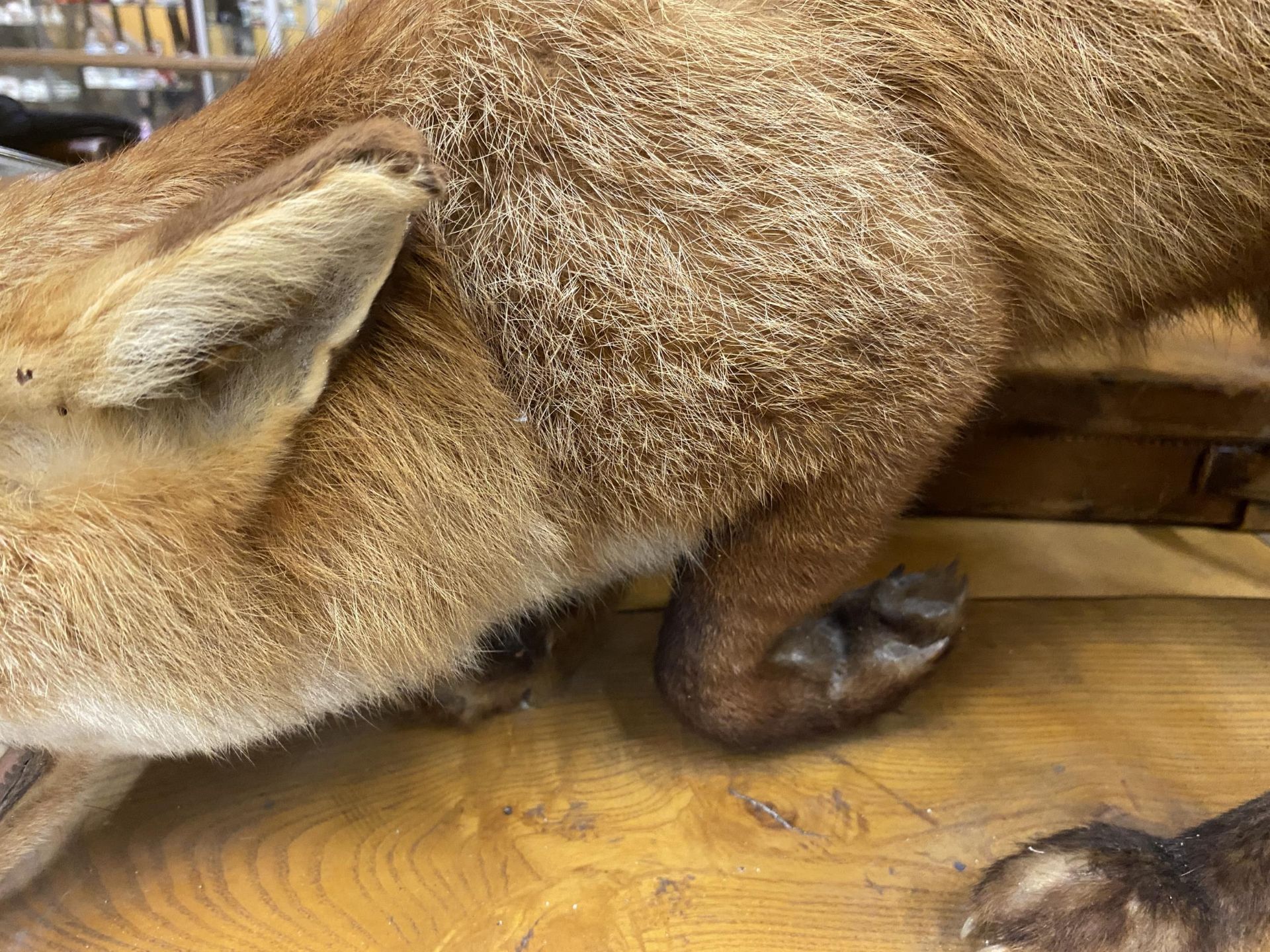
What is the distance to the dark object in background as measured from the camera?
4.53ft

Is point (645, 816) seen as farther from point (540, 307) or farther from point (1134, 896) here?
point (540, 307)

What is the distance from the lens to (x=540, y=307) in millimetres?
715

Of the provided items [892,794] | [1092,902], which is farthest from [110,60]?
[1092,902]

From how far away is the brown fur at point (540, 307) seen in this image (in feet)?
2.07

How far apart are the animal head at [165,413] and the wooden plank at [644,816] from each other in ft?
0.90

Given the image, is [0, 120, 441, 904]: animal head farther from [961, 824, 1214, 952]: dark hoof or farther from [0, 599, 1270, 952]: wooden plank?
[961, 824, 1214, 952]: dark hoof

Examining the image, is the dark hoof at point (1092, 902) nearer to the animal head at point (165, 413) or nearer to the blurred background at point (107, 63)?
the animal head at point (165, 413)

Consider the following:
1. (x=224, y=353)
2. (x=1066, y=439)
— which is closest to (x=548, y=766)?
(x=224, y=353)

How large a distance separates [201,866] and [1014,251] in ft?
3.79

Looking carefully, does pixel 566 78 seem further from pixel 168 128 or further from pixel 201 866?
pixel 201 866

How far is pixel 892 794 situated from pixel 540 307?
2.51 ft

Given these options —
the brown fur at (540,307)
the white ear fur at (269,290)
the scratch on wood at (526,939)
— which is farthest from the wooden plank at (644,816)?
the white ear fur at (269,290)

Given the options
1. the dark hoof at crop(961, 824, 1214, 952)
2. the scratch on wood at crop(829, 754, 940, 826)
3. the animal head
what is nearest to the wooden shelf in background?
the animal head

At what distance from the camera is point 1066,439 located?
1.50 meters
